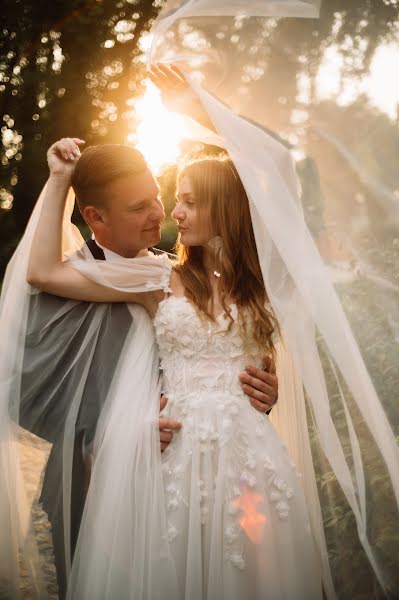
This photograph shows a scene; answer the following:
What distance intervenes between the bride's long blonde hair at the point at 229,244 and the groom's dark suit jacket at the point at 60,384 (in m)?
0.44

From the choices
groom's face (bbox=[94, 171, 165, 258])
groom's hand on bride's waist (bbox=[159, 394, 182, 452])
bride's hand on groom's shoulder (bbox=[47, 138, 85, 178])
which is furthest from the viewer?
groom's face (bbox=[94, 171, 165, 258])

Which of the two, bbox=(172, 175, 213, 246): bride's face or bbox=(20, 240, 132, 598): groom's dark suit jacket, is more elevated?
bbox=(172, 175, 213, 246): bride's face

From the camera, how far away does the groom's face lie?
107 inches

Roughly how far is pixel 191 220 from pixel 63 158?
676mm

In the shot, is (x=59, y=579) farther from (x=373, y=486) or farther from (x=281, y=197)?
(x=281, y=197)

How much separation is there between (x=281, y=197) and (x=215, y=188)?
1.75 ft

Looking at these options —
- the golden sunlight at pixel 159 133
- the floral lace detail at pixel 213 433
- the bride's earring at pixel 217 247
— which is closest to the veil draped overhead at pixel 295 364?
the floral lace detail at pixel 213 433

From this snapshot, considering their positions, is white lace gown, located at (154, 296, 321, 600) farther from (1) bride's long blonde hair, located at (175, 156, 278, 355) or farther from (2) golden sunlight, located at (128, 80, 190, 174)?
(2) golden sunlight, located at (128, 80, 190, 174)

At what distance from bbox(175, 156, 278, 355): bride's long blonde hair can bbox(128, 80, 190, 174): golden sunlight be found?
204mm

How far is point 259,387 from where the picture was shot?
2.47 meters

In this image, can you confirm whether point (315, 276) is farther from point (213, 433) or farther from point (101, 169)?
point (101, 169)

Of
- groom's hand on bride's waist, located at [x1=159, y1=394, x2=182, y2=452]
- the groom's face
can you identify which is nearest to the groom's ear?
the groom's face

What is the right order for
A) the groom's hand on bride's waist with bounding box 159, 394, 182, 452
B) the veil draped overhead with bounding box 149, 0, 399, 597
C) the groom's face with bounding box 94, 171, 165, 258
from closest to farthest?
the veil draped overhead with bounding box 149, 0, 399, 597
the groom's hand on bride's waist with bounding box 159, 394, 182, 452
the groom's face with bounding box 94, 171, 165, 258

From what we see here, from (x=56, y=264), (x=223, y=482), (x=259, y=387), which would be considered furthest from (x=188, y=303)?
(x=223, y=482)
